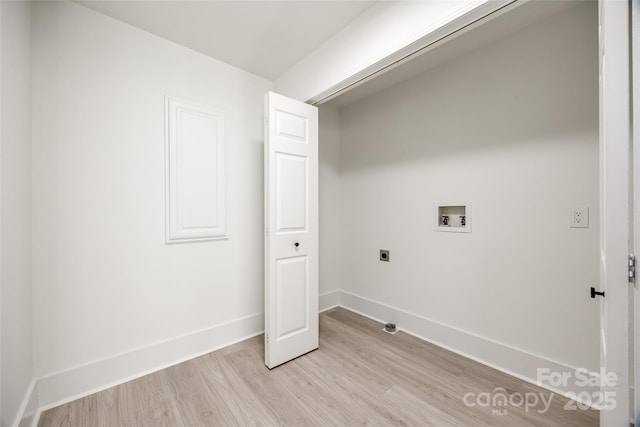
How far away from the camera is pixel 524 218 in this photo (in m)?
1.89

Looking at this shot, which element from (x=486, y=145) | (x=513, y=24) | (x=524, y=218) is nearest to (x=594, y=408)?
(x=524, y=218)

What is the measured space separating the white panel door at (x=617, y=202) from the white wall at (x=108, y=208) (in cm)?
236

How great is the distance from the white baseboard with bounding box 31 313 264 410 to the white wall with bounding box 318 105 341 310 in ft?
3.56

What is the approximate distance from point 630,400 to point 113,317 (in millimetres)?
2607

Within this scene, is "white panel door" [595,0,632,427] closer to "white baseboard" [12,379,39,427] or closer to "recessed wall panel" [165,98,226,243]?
"recessed wall panel" [165,98,226,243]

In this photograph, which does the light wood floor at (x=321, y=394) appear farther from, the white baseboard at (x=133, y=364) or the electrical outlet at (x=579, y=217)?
the electrical outlet at (x=579, y=217)

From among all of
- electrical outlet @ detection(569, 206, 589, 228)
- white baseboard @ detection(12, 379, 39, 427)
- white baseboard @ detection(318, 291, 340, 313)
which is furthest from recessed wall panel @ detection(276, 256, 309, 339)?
electrical outlet @ detection(569, 206, 589, 228)

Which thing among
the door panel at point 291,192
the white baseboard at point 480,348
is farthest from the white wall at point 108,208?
the white baseboard at point 480,348

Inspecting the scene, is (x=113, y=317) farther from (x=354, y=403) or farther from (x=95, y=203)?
(x=354, y=403)

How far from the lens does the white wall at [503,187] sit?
5.51ft

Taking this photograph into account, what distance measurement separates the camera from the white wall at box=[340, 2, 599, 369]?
1680 millimetres

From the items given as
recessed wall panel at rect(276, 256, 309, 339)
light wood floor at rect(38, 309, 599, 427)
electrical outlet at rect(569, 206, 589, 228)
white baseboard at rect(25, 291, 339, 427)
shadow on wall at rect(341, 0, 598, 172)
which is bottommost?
light wood floor at rect(38, 309, 599, 427)

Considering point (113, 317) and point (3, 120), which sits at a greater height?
point (3, 120)

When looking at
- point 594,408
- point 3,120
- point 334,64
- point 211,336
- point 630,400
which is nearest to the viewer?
point 630,400
